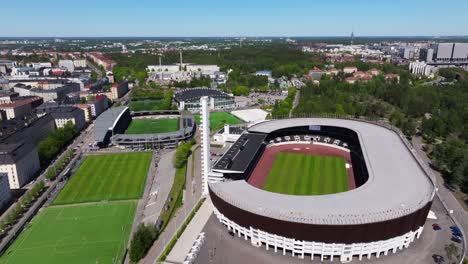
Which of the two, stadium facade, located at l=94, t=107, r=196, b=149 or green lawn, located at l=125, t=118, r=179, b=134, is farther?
green lawn, located at l=125, t=118, r=179, b=134

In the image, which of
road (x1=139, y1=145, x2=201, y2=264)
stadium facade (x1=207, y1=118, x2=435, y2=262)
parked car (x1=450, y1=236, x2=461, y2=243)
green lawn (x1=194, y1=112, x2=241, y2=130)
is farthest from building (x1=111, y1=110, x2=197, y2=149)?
parked car (x1=450, y1=236, x2=461, y2=243)

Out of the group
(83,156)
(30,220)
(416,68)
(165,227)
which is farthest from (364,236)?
(416,68)

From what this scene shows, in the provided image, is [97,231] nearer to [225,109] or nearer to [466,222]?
[466,222]

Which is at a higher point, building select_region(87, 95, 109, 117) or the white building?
the white building

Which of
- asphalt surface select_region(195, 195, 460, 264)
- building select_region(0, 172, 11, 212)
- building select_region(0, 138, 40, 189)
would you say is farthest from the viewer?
building select_region(0, 138, 40, 189)

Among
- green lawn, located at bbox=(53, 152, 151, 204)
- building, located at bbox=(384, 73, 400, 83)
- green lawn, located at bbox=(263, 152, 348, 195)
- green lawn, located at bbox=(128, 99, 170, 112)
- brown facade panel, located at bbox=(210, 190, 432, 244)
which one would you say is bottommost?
green lawn, located at bbox=(53, 152, 151, 204)

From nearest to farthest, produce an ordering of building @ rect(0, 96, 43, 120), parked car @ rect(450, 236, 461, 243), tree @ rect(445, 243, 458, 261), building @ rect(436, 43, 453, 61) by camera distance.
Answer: tree @ rect(445, 243, 458, 261), parked car @ rect(450, 236, 461, 243), building @ rect(0, 96, 43, 120), building @ rect(436, 43, 453, 61)

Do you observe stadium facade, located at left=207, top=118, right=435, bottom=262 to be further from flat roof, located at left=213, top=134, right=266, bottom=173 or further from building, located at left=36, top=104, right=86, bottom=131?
building, located at left=36, top=104, right=86, bottom=131
